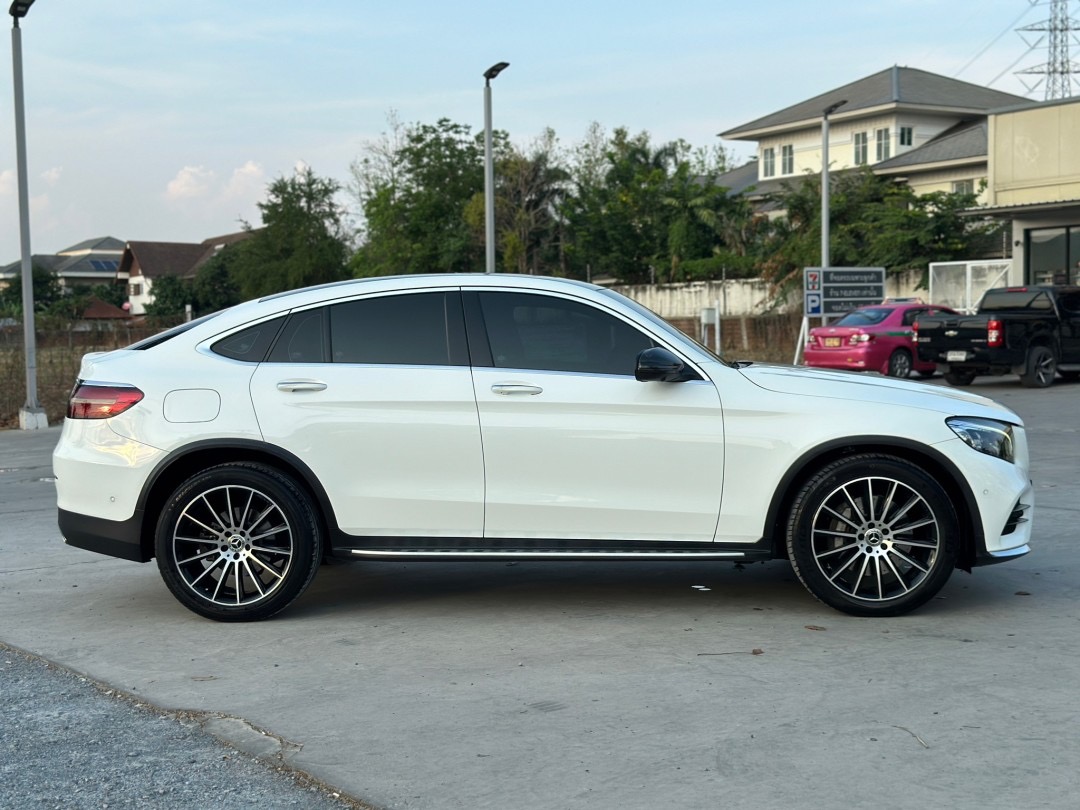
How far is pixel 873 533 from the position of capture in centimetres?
625

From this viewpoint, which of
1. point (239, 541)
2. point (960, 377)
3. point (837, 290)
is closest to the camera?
point (239, 541)

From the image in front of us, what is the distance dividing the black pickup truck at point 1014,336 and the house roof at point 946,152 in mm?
27670

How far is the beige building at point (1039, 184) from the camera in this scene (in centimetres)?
3597

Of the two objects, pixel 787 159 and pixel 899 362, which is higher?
pixel 787 159

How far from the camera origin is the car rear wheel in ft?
89.0

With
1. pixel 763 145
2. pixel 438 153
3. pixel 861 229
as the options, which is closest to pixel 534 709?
pixel 861 229

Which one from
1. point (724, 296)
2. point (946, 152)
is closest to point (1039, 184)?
point (724, 296)

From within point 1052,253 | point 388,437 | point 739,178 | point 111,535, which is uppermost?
point 739,178

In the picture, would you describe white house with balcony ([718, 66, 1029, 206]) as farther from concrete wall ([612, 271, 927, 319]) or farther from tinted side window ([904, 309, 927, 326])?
tinted side window ([904, 309, 927, 326])

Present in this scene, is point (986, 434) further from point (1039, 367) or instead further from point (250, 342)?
point (1039, 367)

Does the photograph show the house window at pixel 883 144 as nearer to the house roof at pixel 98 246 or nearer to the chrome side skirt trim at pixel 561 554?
the chrome side skirt trim at pixel 561 554

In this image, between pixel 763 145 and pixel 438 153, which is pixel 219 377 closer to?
pixel 763 145

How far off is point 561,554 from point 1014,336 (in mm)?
19624

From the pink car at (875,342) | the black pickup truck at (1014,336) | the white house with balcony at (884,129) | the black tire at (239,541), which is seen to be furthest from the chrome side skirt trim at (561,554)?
the white house with balcony at (884,129)
